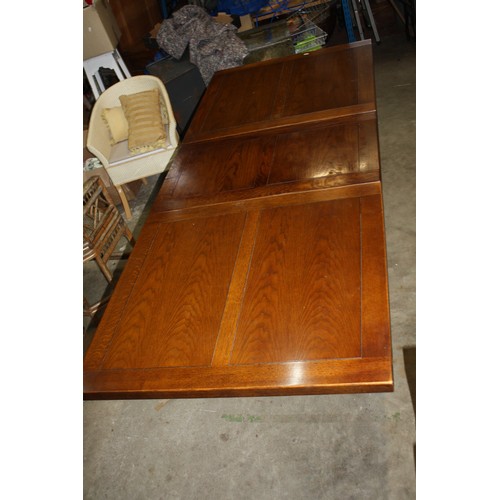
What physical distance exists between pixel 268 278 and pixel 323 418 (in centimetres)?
93

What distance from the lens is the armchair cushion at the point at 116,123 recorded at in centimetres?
356

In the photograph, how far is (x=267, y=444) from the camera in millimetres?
2105

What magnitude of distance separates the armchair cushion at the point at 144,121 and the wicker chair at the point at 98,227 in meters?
0.85

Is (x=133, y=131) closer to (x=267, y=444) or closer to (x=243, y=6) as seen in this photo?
(x=267, y=444)

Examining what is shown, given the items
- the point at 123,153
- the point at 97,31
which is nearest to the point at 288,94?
the point at 123,153

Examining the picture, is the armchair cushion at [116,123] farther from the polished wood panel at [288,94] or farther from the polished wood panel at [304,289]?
the polished wood panel at [304,289]

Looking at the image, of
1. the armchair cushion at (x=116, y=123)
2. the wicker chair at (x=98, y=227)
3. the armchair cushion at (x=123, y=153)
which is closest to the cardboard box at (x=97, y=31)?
the armchair cushion at (x=116, y=123)

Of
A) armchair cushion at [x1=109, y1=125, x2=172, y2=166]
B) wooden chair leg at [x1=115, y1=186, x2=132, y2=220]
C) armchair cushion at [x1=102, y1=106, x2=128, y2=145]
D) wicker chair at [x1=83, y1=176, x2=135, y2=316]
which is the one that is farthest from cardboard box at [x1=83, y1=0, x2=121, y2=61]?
wicker chair at [x1=83, y1=176, x2=135, y2=316]

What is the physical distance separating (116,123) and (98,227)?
4.60 ft

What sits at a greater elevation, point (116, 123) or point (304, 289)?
point (304, 289)

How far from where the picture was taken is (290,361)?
134 centimetres

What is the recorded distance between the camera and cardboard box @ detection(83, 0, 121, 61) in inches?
175

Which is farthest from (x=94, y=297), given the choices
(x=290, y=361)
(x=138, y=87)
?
(x=290, y=361)
